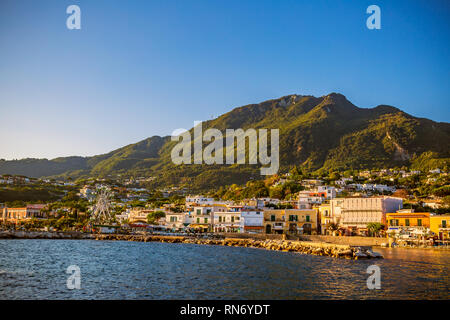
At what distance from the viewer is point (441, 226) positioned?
55062 mm

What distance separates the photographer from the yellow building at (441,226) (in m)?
54.5

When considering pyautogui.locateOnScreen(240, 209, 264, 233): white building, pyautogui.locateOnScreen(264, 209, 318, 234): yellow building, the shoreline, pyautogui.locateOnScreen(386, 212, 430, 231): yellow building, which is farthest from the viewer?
pyautogui.locateOnScreen(240, 209, 264, 233): white building

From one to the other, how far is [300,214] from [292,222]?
1.94 metres

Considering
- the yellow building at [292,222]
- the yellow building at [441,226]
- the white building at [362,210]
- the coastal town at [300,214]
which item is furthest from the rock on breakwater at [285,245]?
the yellow building at [441,226]

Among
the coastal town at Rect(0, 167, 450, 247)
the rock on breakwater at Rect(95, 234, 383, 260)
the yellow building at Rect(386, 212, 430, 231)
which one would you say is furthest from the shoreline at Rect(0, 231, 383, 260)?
the yellow building at Rect(386, 212, 430, 231)

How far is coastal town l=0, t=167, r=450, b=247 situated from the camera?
59.0 m

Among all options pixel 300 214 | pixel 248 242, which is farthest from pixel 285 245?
pixel 300 214

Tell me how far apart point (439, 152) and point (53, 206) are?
14248 cm

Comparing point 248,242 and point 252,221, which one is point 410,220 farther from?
point 252,221

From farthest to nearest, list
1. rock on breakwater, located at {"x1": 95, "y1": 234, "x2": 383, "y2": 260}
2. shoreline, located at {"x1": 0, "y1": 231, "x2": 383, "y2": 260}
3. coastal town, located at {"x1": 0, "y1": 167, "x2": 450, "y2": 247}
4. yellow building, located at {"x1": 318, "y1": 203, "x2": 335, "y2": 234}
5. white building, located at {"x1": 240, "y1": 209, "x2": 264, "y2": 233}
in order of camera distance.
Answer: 1. white building, located at {"x1": 240, "y1": 209, "x2": 264, "y2": 233}
2. yellow building, located at {"x1": 318, "y1": 203, "x2": 335, "y2": 234}
3. coastal town, located at {"x1": 0, "y1": 167, "x2": 450, "y2": 247}
4. shoreline, located at {"x1": 0, "y1": 231, "x2": 383, "y2": 260}
5. rock on breakwater, located at {"x1": 95, "y1": 234, "x2": 383, "y2": 260}

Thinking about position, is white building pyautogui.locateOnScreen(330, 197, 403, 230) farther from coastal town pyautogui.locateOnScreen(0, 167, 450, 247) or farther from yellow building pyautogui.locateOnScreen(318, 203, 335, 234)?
yellow building pyautogui.locateOnScreen(318, 203, 335, 234)

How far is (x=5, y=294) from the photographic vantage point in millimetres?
20484

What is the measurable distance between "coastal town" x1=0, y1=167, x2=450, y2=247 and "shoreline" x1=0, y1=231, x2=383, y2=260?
543 centimetres
